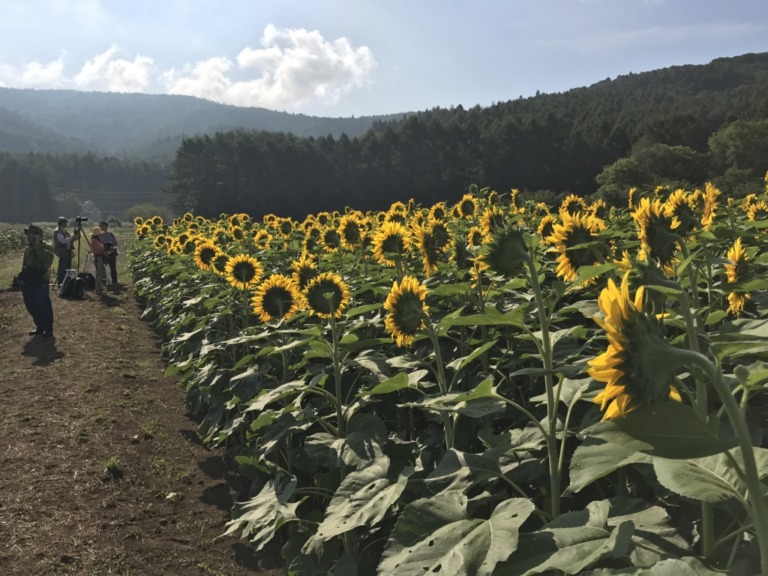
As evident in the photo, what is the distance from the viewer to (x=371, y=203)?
222 feet

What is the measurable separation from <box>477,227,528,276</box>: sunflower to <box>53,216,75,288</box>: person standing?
12772mm

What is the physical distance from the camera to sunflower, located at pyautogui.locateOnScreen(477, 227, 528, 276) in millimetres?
2148

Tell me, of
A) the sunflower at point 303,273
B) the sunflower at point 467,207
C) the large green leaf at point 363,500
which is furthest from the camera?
the sunflower at point 467,207

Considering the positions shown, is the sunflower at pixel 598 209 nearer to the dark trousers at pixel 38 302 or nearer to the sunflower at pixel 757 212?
the sunflower at pixel 757 212

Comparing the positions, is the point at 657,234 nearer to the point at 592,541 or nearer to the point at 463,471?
the point at 463,471

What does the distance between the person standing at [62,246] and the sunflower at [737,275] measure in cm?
1304

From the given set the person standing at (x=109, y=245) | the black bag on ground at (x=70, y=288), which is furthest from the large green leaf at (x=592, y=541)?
the person standing at (x=109, y=245)

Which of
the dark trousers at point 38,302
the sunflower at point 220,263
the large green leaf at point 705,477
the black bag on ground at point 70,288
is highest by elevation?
the large green leaf at point 705,477

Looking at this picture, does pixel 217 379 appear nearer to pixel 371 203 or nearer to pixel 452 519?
pixel 452 519

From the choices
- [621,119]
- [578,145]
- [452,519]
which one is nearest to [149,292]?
[452,519]

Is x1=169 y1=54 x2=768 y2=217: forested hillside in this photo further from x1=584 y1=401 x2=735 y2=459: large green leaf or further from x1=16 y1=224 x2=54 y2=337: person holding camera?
x1=584 y1=401 x2=735 y2=459: large green leaf

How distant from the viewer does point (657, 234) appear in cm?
221

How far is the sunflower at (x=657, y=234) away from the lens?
7.14ft

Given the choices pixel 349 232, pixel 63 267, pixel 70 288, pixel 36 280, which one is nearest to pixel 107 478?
pixel 349 232
